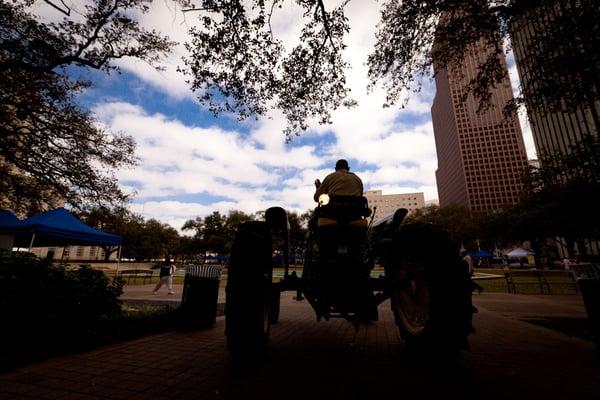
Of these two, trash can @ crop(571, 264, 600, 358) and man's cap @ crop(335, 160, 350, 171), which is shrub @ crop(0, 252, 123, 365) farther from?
trash can @ crop(571, 264, 600, 358)

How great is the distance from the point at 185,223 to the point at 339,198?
60.8 m

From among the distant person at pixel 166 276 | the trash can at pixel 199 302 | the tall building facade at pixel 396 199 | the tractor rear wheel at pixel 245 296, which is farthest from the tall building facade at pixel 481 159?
the tractor rear wheel at pixel 245 296

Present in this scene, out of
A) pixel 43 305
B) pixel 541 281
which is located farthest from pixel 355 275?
pixel 541 281

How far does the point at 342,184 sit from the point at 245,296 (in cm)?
195

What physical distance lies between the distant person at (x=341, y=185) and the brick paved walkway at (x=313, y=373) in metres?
2.07

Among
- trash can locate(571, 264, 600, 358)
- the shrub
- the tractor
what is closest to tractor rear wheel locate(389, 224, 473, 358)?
the tractor

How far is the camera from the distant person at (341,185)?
381 cm

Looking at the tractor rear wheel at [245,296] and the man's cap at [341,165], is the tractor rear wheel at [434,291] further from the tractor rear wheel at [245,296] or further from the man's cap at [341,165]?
the tractor rear wheel at [245,296]

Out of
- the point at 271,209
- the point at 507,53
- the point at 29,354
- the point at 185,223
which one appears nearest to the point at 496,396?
the point at 271,209

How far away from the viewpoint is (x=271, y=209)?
370 centimetres

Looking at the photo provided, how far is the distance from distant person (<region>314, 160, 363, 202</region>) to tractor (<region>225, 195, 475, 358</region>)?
23 centimetres

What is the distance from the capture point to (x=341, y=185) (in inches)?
151

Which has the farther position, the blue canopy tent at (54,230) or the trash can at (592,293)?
the blue canopy tent at (54,230)

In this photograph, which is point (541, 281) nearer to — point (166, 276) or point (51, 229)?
point (166, 276)
